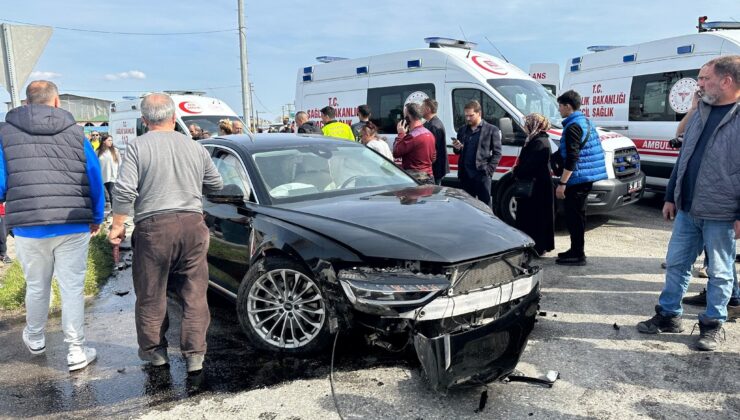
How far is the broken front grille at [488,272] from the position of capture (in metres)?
3.10

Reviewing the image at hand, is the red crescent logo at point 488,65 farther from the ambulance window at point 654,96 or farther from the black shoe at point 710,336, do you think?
the black shoe at point 710,336

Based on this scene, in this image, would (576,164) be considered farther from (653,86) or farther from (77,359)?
(77,359)

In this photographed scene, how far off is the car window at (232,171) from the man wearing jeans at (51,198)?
1.00m

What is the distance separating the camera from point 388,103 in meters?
9.16

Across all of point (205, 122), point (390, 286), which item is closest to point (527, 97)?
point (390, 286)

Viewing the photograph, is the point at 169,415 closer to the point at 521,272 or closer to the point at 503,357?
the point at 503,357

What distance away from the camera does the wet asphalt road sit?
321cm

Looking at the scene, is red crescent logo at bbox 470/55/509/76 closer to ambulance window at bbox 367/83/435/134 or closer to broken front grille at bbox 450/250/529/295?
ambulance window at bbox 367/83/435/134

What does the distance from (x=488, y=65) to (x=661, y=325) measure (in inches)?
210

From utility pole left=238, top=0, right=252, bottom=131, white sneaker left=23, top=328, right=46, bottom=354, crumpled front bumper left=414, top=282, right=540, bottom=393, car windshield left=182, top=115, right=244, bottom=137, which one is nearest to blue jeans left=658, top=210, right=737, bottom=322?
crumpled front bumper left=414, top=282, right=540, bottom=393

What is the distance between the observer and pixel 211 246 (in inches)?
178

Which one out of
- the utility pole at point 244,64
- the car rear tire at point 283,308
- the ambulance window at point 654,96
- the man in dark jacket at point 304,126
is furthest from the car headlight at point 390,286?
the utility pole at point 244,64

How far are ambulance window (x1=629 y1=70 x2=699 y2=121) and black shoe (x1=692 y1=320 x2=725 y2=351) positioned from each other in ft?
18.3

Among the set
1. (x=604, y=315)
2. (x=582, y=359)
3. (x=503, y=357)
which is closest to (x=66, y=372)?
(x=503, y=357)
